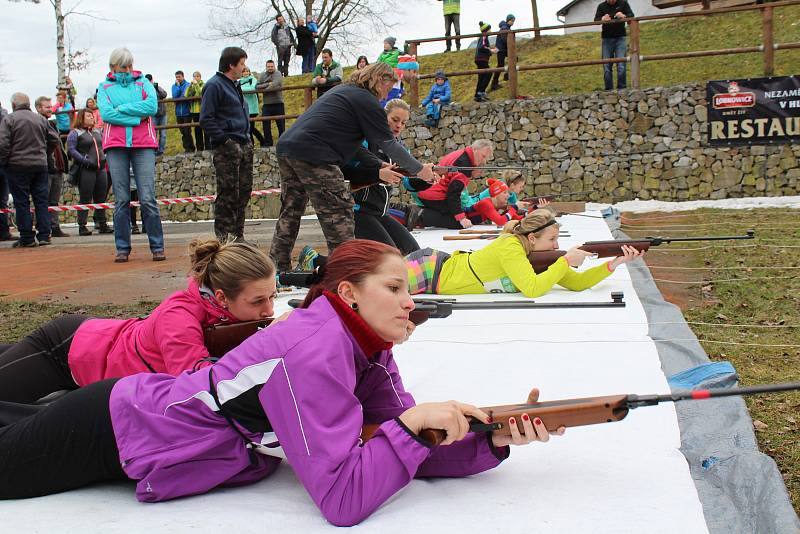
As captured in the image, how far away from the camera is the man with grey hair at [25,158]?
31.9 feet

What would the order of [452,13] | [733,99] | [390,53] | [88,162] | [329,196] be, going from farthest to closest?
[452,13], [390,53], [733,99], [88,162], [329,196]

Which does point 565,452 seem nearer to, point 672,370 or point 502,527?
point 502,527

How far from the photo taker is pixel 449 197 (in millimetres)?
9859

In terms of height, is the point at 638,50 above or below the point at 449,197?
above

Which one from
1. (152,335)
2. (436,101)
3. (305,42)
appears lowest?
(152,335)

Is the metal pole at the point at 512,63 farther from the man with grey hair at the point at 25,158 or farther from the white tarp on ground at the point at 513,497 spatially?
the white tarp on ground at the point at 513,497

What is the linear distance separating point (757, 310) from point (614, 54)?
1205 cm

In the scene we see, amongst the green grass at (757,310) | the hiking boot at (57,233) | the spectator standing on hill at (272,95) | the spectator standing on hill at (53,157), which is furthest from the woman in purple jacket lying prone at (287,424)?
the spectator standing on hill at (272,95)

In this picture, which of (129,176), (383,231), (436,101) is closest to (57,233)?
(129,176)

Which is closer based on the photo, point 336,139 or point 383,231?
point 336,139

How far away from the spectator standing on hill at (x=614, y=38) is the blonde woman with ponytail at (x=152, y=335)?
14312mm

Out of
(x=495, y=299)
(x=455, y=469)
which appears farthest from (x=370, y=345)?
(x=495, y=299)

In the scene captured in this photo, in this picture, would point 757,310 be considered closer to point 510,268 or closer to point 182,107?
point 510,268

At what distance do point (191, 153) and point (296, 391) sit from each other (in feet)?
58.2
